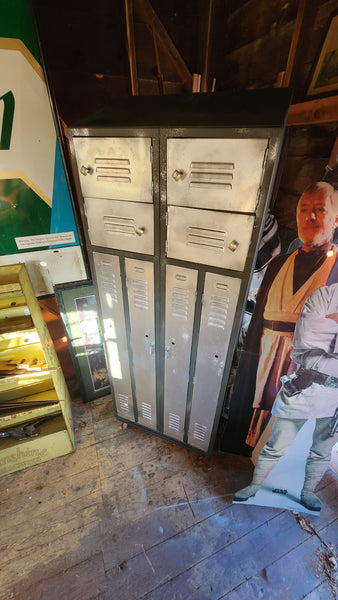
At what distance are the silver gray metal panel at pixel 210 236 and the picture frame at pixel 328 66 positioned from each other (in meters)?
0.96

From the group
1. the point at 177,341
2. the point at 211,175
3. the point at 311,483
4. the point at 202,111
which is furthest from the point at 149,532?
the point at 202,111

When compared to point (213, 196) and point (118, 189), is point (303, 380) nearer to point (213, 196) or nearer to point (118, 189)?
point (213, 196)

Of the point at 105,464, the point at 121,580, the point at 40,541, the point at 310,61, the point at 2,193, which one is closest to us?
the point at 310,61

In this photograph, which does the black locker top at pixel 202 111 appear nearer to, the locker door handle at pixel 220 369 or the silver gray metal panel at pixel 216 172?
the silver gray metal panel at pixel 216 172

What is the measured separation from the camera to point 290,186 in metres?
1.87

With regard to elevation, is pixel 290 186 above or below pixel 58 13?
below

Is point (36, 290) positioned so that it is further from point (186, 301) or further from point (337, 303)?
point (337, 303)

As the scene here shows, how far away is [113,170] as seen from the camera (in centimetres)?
163

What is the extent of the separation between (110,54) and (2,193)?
1509mm

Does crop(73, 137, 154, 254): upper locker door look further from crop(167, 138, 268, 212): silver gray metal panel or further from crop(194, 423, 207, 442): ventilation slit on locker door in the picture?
crop(194, 423, 207, 442): ventilation slit on locker door

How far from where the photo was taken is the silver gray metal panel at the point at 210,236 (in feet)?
4.93

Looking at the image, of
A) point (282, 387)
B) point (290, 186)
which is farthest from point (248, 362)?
point (290, 186)

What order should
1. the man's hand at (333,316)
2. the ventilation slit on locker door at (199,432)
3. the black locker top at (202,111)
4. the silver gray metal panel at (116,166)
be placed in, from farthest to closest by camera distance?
1. the ventilation slit on locker door at (199,432)
2. the man's hand at (333,316)
3. the silver gray metal panel at (116,166)
4. the black locker top at (202,111)

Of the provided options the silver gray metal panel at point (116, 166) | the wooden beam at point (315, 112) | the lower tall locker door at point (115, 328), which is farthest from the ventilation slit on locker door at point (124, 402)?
the wooden beam at point (315, 112)
